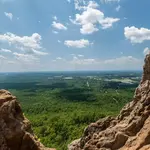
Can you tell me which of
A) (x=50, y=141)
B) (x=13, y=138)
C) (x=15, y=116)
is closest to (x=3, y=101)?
(x=15, y=116)

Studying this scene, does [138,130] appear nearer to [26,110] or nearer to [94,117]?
[94,117]

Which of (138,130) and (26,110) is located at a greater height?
(138,130)

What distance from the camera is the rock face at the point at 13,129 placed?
2183cm

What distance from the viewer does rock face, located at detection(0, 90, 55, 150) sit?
21828 mm

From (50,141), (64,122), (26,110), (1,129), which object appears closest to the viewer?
(1,129)

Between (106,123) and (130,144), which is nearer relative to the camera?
(130,144)

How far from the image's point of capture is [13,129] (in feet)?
73.1

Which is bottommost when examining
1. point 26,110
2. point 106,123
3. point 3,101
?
point 26,110

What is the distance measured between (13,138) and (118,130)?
26.2 ft

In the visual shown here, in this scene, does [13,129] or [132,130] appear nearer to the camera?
[13,129]

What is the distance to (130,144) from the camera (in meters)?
20.8

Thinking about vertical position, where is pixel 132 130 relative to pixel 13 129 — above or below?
below

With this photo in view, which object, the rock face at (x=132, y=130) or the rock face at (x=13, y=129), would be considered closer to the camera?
the rock face at (x=132, y=130)

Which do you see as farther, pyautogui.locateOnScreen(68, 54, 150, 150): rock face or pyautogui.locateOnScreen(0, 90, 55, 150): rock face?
pyautogui.locateOnScreen(0, 90, 55, 150): rock face
